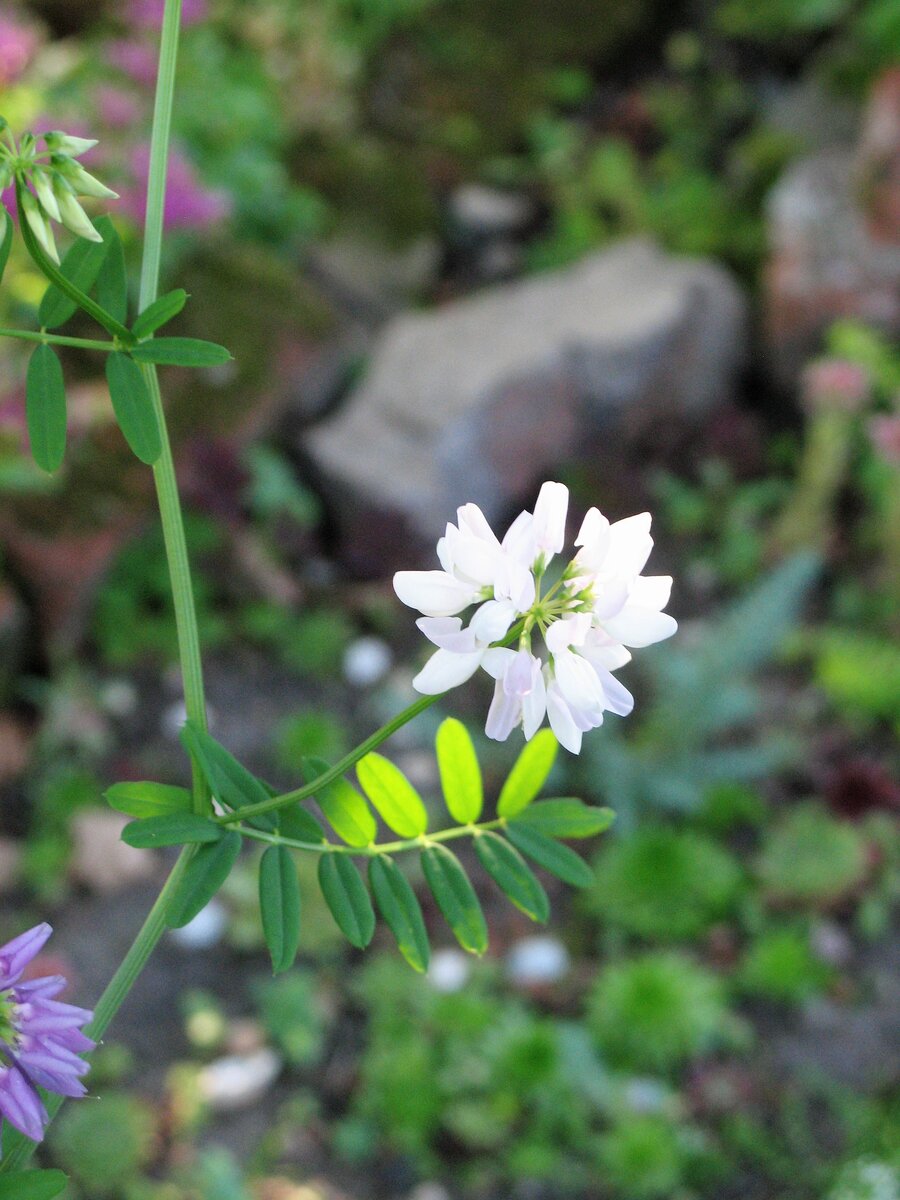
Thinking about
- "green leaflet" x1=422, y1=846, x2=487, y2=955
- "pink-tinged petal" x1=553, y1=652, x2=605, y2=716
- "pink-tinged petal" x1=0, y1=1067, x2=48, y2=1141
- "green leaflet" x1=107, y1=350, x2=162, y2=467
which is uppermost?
"green leaflet" x1=107, y1=350, x2=162, y2=467

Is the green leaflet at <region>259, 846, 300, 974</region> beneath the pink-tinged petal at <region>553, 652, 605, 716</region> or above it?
beneath

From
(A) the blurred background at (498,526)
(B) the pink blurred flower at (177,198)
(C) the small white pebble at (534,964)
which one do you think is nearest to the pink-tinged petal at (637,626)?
(A) the blurred background at (498,526)

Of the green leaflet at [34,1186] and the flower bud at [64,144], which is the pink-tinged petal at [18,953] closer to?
the green leaflet at [34,1186]

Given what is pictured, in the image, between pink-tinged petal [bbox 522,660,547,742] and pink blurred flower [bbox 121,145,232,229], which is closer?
pink-tinged petal [bbox 522,660,547,742]

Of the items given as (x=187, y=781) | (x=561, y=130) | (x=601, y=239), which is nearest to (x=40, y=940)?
(x=187, y=781)

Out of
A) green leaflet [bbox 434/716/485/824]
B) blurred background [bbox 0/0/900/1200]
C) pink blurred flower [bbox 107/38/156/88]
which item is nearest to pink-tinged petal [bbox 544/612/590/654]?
green leaflet [bbox 434/716/485/824]

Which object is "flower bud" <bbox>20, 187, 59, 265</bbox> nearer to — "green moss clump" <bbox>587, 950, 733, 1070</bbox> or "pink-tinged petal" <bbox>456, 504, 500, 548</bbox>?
"pink-tinged petal" <bbox>456, 504, 500, 548</bbox>

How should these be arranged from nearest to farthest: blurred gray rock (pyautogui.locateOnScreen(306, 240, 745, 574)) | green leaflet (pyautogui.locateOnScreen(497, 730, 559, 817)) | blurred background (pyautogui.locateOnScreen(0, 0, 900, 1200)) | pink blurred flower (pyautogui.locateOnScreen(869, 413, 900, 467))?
green leaflet (pyautogui.locateOnScreen(497, 730, 559, 817)) < blurred background (pyautogui.locateOnScreen(0, 0, 900, 1200)) < pink blurred flower (pyautogui.locateOnScreen(869, 413, 900, 467)) < blurred gray rock (pyautogui.locateOnScreen(306, 240, 745, 574))
